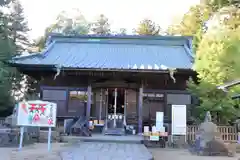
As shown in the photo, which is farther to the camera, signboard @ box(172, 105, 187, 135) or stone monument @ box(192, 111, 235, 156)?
signboard @ box(172, 105, 187, 135)

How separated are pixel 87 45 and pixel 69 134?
7.17 metres

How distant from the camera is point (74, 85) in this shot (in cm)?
1423

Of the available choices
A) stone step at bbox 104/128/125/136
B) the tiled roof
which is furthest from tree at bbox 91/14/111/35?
stone step at bbox 104/128/125/136

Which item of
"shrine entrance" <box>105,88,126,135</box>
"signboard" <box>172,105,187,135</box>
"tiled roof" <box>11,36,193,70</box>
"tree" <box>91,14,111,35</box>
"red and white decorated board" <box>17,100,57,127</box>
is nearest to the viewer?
"red and white decorated board" <box>17,100,57,127</box>

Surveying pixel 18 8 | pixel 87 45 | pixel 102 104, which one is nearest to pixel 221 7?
pixel 102 104

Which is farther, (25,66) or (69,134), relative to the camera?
(25,66)

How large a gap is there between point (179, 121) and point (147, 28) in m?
21.9

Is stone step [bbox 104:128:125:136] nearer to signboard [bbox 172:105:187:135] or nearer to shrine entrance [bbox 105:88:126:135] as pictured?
shrine entrance [bbox 105:88:126:135]

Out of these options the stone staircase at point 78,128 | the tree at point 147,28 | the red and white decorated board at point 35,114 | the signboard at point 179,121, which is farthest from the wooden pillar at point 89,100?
the tree at point 147,28

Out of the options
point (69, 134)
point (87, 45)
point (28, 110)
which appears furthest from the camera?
point (87, 45)

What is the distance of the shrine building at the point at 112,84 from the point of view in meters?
13.1

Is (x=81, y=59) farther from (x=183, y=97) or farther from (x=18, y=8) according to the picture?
(x=18, y=8)

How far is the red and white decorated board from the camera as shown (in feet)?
27.1

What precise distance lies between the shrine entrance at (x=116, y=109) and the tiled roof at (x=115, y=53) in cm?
149
